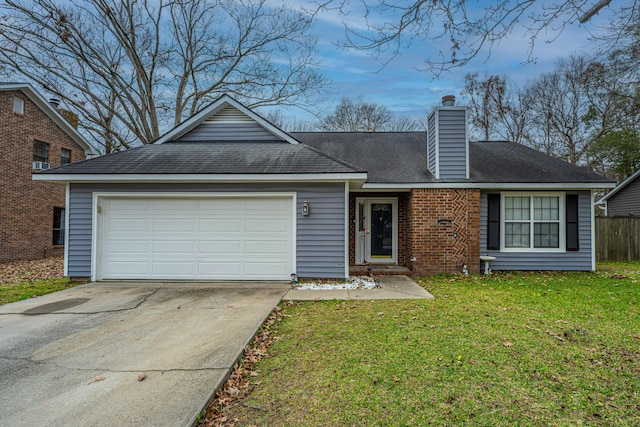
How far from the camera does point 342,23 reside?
387cm

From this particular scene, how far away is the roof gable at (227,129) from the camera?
32.4ft

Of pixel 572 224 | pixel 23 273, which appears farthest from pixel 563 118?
pixel 23 273

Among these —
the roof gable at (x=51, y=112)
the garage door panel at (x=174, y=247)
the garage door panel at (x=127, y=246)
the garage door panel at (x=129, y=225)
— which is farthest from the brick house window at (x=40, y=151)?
the garage door panel at (x=174, y=247)

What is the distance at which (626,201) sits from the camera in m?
18.0

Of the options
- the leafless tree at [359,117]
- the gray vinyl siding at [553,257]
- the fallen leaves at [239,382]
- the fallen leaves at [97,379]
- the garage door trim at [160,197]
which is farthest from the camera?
the leafless tree at [359,117]

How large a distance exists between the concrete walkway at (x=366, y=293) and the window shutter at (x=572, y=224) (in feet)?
17.7

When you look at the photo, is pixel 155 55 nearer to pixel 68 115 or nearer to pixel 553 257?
pixel 68 115

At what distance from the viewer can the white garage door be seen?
26.8 ft

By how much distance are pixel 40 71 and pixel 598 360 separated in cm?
2126

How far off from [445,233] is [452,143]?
2.58 m

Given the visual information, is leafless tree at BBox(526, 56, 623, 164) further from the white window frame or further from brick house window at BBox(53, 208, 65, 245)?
brick house window at BBox(53, 208, 65, 245)

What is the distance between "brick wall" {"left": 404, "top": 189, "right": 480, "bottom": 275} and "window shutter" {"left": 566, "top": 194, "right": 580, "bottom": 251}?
9.22 ft

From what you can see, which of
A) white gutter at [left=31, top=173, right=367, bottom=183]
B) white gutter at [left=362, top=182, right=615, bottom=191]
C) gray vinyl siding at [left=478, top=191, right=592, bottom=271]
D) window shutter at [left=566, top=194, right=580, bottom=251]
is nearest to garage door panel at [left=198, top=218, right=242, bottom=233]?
white gutter at [left=31, top=173, right=367, bottom=183]

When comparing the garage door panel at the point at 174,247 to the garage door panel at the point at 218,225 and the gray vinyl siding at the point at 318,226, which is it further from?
the gray vinyl siding at the point at 318,226
